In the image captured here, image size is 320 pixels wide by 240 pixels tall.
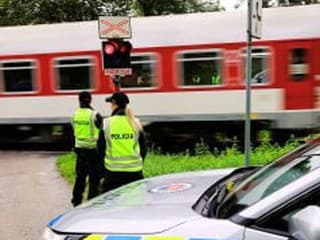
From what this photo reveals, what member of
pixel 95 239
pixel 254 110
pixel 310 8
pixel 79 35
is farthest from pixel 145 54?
pixel 95 239

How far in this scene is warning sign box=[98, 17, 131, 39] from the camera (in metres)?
9.66

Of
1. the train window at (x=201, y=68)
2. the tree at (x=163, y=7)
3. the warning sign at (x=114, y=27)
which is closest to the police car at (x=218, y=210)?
the warning sign at (x=114, y=27)

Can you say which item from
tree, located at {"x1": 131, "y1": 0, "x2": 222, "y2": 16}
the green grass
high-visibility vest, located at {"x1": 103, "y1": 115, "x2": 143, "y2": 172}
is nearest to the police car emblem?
high-visibility vest, located at {"x1": 103, "y1": 115, "x2": 143, "y2": 172}

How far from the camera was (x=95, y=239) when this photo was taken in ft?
11.0

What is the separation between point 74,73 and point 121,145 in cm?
993

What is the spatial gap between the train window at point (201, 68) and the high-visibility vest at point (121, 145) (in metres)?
8.63

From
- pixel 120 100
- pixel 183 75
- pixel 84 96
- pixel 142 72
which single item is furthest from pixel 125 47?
pixel 142 72

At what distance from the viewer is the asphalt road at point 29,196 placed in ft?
24.8

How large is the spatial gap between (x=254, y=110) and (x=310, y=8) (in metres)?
2.70

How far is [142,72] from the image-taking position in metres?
15.4

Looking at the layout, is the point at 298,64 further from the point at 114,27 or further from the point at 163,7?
the point at 163,7

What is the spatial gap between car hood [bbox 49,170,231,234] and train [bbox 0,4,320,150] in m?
10.2

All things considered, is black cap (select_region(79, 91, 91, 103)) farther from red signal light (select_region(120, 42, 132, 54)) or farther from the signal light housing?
red signal light (select_region(120, 42, 132, 54))

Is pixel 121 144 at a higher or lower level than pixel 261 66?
lower
